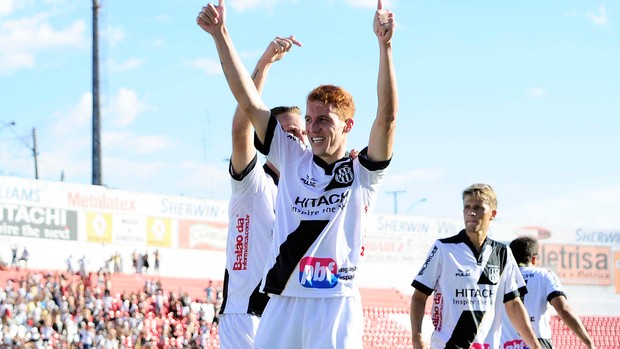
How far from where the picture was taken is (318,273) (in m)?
5.19

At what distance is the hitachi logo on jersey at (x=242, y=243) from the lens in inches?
261

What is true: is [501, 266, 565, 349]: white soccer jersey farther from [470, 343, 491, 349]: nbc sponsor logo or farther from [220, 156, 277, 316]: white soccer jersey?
[220, 156, 277, 316]: white soccer jersey

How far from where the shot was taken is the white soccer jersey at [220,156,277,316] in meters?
6.56

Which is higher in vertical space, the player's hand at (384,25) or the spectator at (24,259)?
the player's hand at (384,25)

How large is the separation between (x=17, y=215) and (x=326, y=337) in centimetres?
3558

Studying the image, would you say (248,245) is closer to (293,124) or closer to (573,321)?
(293,124)

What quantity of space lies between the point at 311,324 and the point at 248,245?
1.61 m

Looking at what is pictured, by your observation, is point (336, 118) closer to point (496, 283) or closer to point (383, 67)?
point (383, 67)

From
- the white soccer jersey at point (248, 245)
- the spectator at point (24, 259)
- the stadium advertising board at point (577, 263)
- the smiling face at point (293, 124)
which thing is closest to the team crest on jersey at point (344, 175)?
the smiling face at point (293, 124)

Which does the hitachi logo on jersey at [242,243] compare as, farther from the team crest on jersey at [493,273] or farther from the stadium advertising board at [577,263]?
the stadium advertising board at [577,263]

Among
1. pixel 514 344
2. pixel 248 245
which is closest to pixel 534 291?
pixel 514 344

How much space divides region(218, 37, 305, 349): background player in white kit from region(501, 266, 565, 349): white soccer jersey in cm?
364

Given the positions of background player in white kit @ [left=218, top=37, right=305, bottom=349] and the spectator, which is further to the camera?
the spectator

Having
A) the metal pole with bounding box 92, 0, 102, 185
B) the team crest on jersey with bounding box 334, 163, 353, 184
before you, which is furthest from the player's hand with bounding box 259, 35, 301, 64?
the metal pole with bounding box 92, 0, 102, 185
